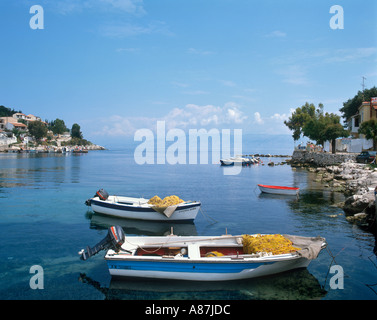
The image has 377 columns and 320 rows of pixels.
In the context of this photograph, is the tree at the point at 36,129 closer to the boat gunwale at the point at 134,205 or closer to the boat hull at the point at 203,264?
the boat gunwale at the point at 134,205

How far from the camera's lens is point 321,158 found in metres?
69.9

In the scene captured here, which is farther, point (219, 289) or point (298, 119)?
point (298, 119)

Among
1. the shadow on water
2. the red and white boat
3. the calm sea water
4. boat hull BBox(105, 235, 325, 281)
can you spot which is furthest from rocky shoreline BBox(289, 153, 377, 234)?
boat hull BBox(105, 235, 325, 281)

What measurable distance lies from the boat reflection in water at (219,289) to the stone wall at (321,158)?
47.5 meters

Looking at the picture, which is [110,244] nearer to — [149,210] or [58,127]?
[149,210]

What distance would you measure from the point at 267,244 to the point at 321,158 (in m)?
60.8

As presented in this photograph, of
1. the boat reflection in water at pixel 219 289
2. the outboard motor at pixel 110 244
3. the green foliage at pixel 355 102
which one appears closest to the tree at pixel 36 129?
the green foliage at pixel 355 102

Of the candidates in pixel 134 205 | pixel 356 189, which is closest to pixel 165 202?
pixel 134 205

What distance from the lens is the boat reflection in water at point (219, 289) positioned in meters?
13.1

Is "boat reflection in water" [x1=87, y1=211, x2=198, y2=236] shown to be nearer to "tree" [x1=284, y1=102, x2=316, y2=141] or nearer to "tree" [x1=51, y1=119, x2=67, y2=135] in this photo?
"tree" [x1=284, y1=102, x2=316, y2=141]

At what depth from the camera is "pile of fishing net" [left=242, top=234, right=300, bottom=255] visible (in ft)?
47.6

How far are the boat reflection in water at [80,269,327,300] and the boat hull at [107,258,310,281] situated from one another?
0.99 feet

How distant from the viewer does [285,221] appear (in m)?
25.0
